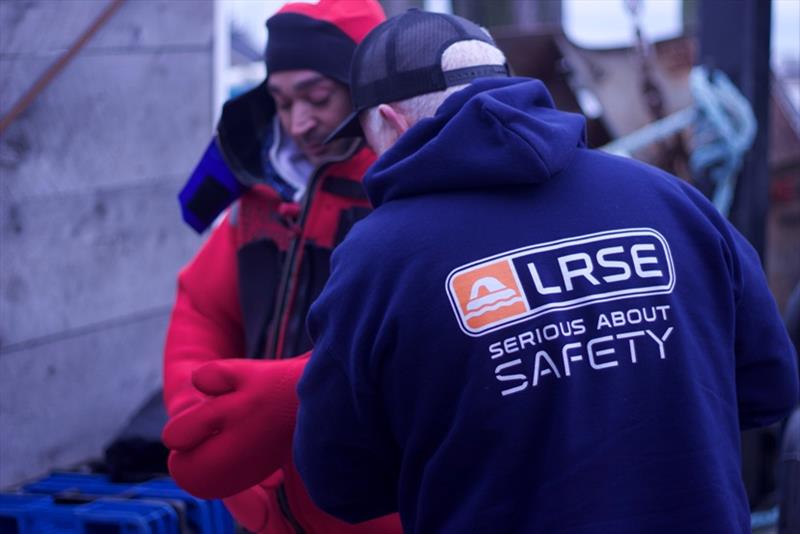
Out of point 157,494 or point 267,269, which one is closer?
point 267,269

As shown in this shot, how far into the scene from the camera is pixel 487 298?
1.56 meters

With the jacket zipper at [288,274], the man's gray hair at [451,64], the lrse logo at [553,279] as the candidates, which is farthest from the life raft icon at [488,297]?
the jacket zipper at [288,274]

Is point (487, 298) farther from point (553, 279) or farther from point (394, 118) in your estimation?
point (394, 118)

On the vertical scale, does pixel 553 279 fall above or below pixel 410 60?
below

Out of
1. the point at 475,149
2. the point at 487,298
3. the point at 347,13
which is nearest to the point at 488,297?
the point at 487,298

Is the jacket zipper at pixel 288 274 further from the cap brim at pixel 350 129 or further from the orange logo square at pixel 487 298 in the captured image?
the orange logo square at pixel 487 298

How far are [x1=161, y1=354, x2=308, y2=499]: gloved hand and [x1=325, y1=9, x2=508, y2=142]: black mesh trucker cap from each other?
21.0 inches

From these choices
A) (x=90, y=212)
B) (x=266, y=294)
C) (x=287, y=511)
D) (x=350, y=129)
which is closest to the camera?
(x=350, y=129)

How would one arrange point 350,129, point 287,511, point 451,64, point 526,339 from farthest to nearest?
point 287,511 → point 350,129 → point 451,64 → point 526,339

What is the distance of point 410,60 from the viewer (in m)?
1.81

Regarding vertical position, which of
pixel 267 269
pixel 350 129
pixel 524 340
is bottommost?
pixel 267 269

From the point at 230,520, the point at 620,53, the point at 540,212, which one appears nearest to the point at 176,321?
the point at 230,520

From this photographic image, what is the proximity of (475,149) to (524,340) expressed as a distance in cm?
29

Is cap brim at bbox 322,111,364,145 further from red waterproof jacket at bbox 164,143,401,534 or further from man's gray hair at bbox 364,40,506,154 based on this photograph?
red waterproof jacket at bbox 164,143,401,534
